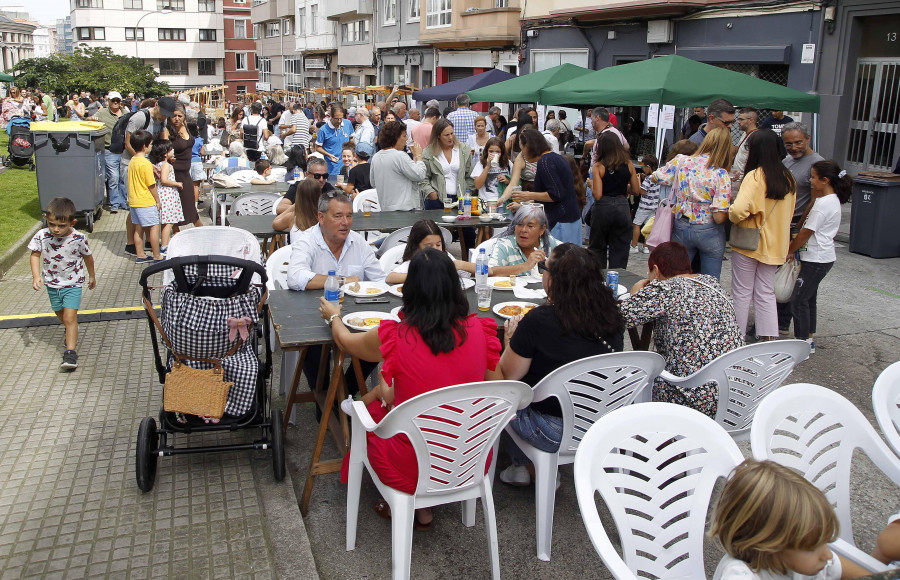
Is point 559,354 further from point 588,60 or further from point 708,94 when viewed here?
point 588,60

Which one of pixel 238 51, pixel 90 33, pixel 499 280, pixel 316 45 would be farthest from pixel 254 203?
pixel 90 33

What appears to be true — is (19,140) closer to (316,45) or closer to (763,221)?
(763,221)

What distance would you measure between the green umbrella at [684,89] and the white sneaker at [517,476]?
251 inches

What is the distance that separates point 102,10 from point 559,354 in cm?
8003

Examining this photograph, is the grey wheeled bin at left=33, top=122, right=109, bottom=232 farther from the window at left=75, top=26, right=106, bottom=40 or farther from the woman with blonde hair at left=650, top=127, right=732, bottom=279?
the window at left=75, top=26, right=106, bottom=40

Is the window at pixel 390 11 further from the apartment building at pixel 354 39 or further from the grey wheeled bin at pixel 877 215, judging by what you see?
the grey wheeled bin at pixel 877 215

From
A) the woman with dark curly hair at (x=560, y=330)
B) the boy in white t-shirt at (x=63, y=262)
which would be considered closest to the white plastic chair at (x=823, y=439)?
the woman with dark curly hair at (x=560, y=330)

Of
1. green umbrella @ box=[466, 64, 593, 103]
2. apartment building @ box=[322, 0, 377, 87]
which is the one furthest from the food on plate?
apartment building @ box=[322, 0, 377, 87]

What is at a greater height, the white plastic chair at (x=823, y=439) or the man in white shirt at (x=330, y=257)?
the man in white shirt at (x=330, y=257)

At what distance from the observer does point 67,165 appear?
11.2 meters

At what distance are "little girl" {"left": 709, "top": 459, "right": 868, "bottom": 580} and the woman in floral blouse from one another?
1.77m

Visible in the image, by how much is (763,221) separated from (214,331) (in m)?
4.20

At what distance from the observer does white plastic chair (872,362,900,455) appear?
9.78ft

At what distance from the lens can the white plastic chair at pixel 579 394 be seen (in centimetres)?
338
